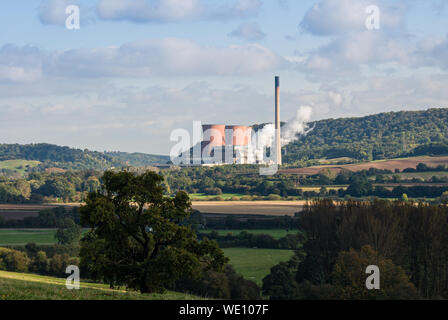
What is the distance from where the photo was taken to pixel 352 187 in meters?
179

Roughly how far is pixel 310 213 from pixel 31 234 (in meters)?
59.3

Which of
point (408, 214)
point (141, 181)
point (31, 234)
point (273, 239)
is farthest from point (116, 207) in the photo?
point (31, 234)

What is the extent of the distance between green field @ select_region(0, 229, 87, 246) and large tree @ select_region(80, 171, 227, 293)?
69082mm

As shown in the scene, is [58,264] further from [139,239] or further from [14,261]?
[139,239]

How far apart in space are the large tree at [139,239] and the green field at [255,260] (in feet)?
112

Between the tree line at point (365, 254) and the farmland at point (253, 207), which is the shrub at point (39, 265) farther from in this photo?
the farmland at point (253, 207)

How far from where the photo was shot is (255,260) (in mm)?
90250

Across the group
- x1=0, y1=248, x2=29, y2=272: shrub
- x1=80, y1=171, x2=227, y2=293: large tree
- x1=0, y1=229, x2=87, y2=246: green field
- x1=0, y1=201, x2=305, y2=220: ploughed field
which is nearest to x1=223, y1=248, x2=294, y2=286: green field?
x1=0, y1=248, x2=29, y2=272: shrub

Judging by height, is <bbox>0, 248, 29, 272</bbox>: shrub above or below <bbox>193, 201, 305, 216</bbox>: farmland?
below

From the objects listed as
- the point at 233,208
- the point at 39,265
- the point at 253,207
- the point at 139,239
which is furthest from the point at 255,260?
the point at 253,207

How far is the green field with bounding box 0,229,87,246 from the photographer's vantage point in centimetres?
10762

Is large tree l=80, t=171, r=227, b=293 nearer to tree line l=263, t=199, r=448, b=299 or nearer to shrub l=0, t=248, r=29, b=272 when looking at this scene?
tree line l=263, t=199, r=448, b=299

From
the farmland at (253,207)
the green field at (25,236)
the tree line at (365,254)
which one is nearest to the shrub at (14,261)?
the green field at (25,236)
